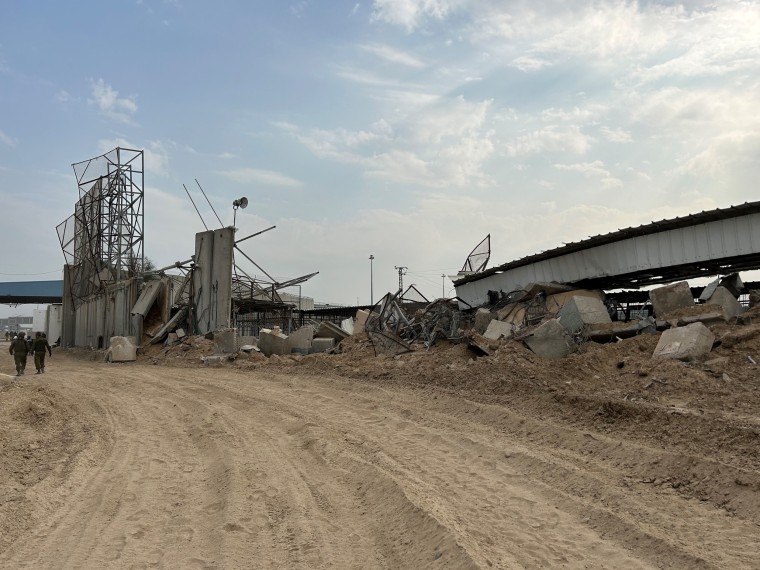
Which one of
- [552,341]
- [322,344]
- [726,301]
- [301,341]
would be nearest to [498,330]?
[552,341]

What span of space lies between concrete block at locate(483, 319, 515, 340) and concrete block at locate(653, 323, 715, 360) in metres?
4.09

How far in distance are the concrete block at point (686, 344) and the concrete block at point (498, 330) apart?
161 inches

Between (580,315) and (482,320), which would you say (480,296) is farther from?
(580,315)

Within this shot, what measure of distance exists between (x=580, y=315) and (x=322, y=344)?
8.80m

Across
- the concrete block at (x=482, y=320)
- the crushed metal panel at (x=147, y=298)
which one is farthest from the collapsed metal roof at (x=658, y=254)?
the crushed metal panel at (x=147, y=298)

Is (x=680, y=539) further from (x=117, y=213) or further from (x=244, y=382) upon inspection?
(x=117, y=213)

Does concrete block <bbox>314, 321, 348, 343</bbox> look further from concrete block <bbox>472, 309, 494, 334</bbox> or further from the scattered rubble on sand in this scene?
concrete block <bbox>472, 309, 494, 334</bbox>

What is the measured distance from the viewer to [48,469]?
6.32m

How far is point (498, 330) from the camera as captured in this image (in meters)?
Answer: 14.8

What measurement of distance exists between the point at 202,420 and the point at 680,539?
6.91 m

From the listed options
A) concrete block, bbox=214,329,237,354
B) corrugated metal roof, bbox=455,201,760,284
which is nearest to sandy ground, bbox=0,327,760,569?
corrugated metal roof, bbox=455,201,760,284

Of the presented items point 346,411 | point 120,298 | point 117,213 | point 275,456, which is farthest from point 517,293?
point 117,213

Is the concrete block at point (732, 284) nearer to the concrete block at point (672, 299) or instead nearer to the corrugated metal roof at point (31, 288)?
the concrete block at point (672, 299)

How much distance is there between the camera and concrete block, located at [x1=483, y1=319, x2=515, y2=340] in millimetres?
14578
